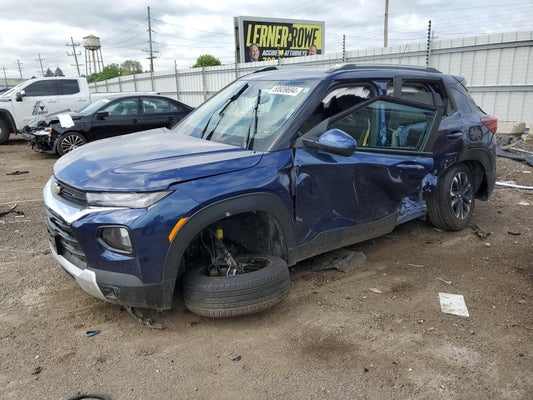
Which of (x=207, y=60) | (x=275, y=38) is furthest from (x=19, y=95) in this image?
(x=207, y=60)

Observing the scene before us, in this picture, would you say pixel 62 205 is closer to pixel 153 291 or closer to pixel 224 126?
pixel 153 291

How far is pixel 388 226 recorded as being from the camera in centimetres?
405

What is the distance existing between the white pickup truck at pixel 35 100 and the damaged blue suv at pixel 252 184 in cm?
1090

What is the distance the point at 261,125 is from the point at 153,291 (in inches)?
60.3

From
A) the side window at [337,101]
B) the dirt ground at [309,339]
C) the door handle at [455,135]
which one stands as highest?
the side window at [337,101]

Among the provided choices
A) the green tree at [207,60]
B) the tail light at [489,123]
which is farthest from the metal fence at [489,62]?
the green tree at [207,60]

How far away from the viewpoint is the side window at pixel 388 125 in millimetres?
3693

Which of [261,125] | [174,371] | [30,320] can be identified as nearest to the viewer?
[174,371]

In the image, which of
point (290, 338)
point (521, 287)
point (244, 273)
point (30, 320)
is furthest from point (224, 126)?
point (521, 287)

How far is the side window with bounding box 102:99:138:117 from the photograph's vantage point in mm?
10688

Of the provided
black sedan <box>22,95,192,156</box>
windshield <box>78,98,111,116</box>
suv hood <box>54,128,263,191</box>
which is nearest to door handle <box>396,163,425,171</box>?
suv hood <box>54,128,263,191</box>

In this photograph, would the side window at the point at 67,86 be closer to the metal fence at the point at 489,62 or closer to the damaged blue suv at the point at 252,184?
the metal fence at the point at 489,62

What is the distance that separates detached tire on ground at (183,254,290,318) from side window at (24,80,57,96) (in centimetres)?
1262

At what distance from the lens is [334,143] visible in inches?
128
